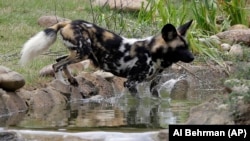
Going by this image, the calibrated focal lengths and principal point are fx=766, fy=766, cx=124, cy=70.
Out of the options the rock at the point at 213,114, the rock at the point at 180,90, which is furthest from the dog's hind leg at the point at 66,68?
the rock at the point at 213,114

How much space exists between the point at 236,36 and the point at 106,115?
4.49 meters

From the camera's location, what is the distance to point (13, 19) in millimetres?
13625

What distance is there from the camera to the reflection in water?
721 centimetres

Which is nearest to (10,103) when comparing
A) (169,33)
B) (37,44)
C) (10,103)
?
(10,103)

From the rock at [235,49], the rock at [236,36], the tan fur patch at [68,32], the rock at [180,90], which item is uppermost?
the tan fur patch at [68,32]

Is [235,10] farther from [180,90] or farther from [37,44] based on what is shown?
[37,44]

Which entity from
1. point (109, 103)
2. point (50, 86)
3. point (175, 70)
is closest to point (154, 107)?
point (109, 103)

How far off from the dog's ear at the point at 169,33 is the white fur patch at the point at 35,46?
1.35m

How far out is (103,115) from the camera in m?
8.00

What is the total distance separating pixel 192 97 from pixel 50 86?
1.79m

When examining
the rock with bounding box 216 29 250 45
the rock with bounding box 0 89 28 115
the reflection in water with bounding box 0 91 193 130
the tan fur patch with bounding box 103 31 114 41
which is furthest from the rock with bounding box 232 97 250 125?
the rock with bounding box 216 29 250 45

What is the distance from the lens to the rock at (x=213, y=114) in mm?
5953

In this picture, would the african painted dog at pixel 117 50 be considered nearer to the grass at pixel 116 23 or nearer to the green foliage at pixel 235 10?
the grass at pixel 116 23

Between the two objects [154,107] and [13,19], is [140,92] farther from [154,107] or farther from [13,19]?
[13,19]
